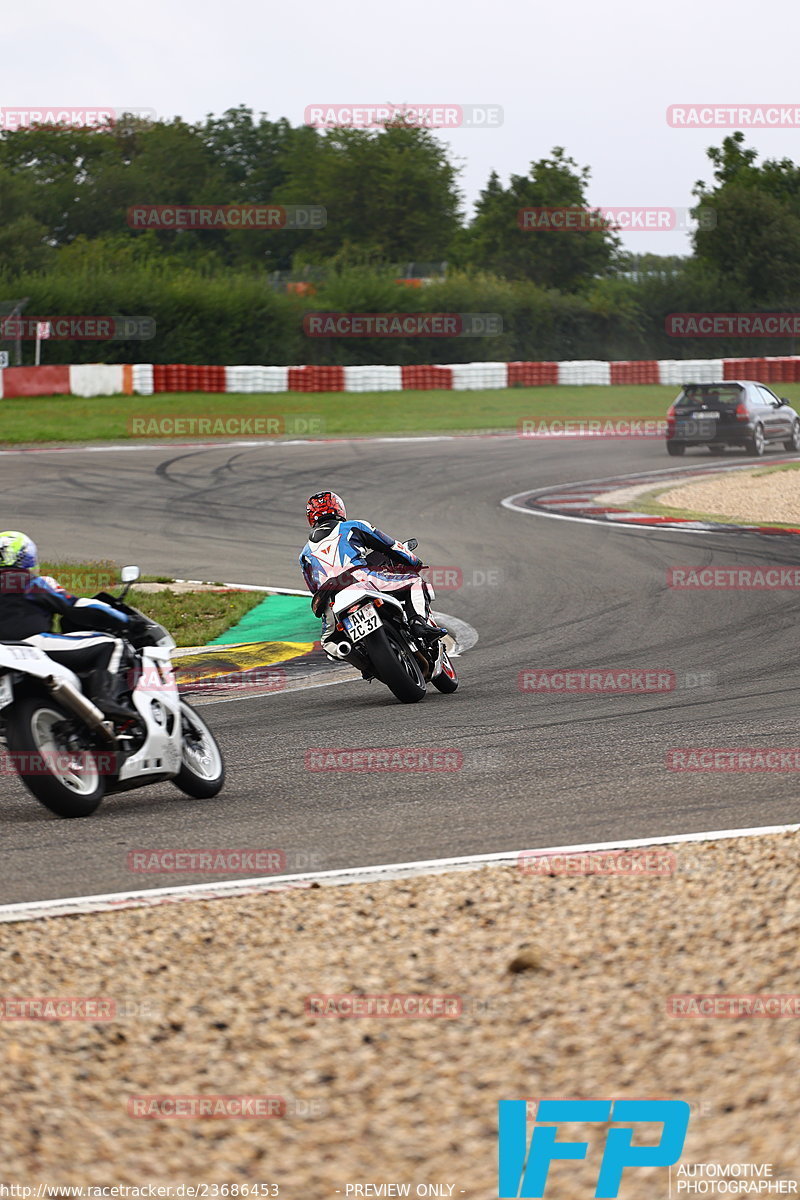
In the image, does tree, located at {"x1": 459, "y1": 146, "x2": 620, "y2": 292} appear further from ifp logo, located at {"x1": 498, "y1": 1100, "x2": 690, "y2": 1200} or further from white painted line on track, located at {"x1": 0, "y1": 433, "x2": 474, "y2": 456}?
ifp logo, located at {"x1": 498, "y1": 1100, "x2": 690, "y2": 1200}

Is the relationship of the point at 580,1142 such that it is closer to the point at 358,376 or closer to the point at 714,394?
the point at 714,394

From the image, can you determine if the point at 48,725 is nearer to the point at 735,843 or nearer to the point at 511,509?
the point at 735,843

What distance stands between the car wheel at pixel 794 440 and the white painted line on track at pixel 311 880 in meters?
23.9

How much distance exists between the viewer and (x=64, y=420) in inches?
1300

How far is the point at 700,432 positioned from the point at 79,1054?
24.8 m

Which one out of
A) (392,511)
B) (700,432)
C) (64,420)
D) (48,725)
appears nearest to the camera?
(48,725)

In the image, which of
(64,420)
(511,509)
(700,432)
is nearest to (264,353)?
(64,420)

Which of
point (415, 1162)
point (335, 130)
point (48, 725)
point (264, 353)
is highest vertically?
point (335, 130)

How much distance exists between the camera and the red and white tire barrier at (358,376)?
36562 millimetres

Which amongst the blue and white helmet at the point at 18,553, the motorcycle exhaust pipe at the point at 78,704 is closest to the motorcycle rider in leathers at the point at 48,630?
the blue and white helmet at the point at 18,553

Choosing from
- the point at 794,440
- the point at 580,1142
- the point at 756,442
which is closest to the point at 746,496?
the point at 756,442

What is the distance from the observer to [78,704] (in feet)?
→ 23.5

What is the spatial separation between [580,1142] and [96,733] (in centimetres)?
407

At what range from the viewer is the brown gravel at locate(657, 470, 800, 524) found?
68.0ft
